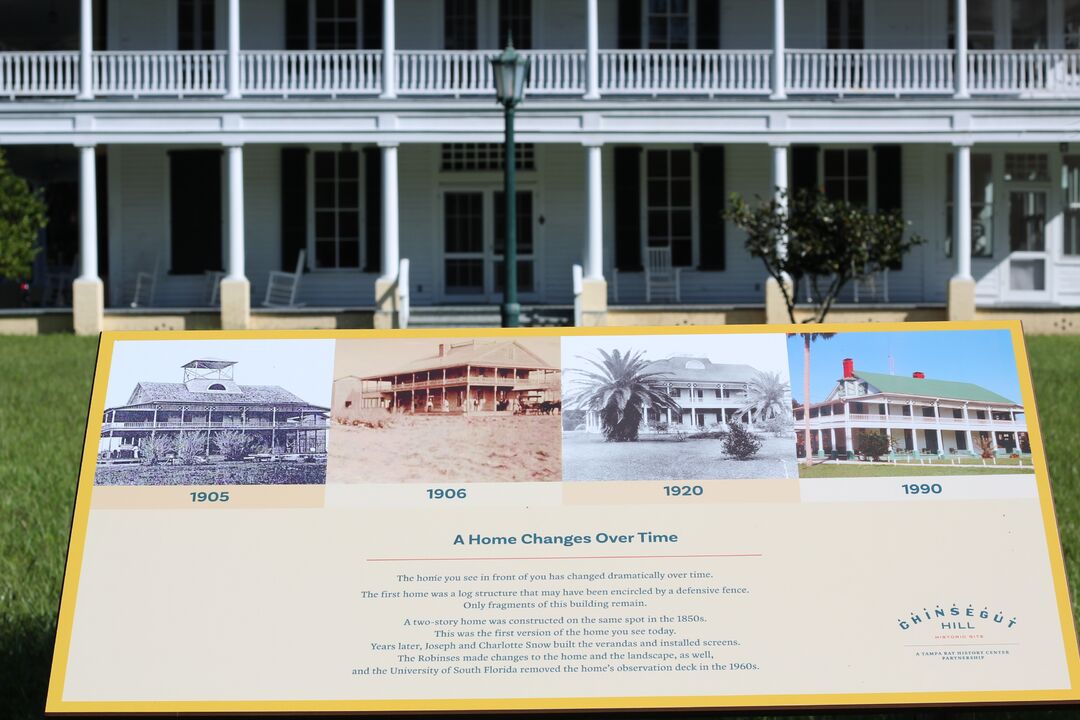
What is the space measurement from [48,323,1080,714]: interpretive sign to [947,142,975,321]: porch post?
18.3 metres

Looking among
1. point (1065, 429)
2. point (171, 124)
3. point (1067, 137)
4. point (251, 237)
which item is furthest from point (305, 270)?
point (1065, 429)

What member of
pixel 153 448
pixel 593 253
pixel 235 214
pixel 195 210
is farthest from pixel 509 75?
pixel 153 448

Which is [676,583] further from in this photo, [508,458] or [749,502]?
[508,458]

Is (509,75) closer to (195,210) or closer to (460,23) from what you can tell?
(460,23)

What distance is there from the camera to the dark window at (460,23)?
76.7ft

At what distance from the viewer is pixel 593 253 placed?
2117 cm

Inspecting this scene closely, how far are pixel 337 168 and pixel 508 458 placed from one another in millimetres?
19983

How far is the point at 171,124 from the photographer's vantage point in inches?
846

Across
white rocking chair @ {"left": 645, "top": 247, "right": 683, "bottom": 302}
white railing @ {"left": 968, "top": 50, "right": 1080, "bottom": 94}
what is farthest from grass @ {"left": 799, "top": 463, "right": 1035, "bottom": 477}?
white railing @ {"left": 968, "top": 50, "right": 1080, "bottom": 94}

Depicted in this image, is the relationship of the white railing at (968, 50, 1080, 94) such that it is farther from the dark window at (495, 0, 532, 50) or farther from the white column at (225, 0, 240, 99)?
the white column at (225, 0, 240, 99)

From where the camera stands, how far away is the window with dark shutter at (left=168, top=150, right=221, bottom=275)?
907 inches

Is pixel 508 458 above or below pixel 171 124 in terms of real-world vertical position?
below

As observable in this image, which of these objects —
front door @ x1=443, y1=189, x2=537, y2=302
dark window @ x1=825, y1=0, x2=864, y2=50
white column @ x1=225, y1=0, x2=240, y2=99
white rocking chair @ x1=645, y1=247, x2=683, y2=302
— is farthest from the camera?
dark window @ x1=825, y1=0, x2=864, y2=50

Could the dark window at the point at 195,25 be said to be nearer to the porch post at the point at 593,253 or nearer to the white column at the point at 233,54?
the white column at the point at 233,54
